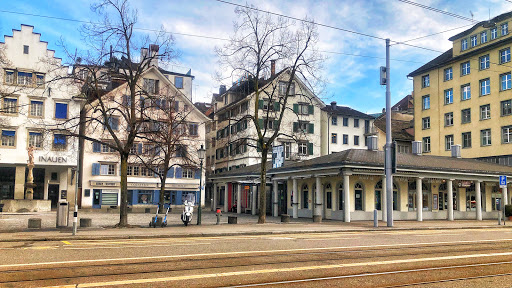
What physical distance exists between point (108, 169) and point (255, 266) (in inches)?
1823

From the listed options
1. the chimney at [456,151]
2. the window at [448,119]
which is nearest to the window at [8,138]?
the chimney at [456,151]

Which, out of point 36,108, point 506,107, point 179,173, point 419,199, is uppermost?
point 506,107

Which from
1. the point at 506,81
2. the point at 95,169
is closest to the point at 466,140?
the point at 506,81

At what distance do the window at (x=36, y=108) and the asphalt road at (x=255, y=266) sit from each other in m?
39.2

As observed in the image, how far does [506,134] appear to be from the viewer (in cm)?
4903

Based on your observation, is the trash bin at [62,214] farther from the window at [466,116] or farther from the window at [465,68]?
the window at [465,68]

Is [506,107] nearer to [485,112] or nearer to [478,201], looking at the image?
[485,112]

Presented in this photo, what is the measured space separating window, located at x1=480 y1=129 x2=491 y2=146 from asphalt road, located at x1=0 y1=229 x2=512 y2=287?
132ft

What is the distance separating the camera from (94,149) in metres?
53.2

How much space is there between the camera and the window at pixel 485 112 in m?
51.3

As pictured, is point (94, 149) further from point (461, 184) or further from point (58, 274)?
point (58, 274)

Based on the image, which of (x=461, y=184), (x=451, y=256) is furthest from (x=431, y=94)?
(x=451, y=256)

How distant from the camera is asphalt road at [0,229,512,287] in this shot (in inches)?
344

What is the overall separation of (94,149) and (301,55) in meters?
32.6
